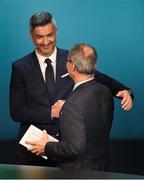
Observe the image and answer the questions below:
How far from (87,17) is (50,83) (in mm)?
775

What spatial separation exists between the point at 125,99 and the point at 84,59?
497 mm

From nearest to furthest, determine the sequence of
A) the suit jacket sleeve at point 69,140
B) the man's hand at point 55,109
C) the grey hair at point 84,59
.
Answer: the suit jacket sleeve at point 69,140 → the grey hair at point 84,59 → the man's hand at point 55,109

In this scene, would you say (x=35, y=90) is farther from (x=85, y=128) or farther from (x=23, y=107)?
(x=85, y=128)

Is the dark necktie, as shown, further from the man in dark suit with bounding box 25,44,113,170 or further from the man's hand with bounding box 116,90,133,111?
the man in dark suit with bounding box 25,44,113,170

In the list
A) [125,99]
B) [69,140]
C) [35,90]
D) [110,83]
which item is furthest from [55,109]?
[69,140]

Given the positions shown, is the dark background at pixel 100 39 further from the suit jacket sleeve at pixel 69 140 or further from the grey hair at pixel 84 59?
the suit jacket sleeve at pixel 69 140

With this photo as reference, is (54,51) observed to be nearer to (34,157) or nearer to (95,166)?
(34,157)

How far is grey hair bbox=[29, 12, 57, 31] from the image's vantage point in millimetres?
3236

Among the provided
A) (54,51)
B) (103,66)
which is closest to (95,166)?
(54,51)

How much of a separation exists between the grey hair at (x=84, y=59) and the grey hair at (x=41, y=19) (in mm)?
774

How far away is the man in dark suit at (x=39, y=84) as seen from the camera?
3.15 metres

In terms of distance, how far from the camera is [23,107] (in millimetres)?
3148

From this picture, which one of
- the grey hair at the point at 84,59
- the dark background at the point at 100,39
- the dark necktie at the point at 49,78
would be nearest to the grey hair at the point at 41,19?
the dark background at the point at 100,39

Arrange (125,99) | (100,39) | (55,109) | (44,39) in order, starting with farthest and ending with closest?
(100,39) < (44,39) < (55,109) < (125,99)
